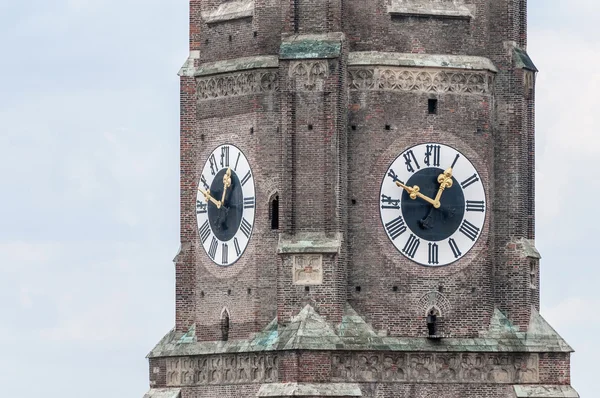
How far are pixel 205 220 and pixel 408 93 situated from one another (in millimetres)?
5993

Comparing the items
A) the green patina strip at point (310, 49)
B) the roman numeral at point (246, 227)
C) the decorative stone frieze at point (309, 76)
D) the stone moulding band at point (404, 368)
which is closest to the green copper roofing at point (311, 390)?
the stone moulding band at point (404, 368)

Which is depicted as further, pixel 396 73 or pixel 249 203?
pixel 249 203

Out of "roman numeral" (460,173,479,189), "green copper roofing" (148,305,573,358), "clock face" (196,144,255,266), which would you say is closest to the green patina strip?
"clock face" (196,144,255,266)

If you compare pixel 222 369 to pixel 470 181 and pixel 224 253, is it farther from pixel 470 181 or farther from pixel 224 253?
pixel 470 181

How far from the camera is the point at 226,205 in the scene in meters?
79.0

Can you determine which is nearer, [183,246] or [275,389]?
[275,389]

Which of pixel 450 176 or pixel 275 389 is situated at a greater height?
pixel 450 176

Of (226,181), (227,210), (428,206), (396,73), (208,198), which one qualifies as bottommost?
(227,210)

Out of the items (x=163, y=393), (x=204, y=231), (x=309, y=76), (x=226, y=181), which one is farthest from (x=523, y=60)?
(x=163, y=393)

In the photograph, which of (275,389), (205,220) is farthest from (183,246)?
(275,389)

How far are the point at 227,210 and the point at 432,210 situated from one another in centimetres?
509

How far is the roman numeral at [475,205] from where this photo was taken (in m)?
78.3

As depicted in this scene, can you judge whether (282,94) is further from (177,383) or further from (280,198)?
(177,383)

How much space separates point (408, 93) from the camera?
257ft
